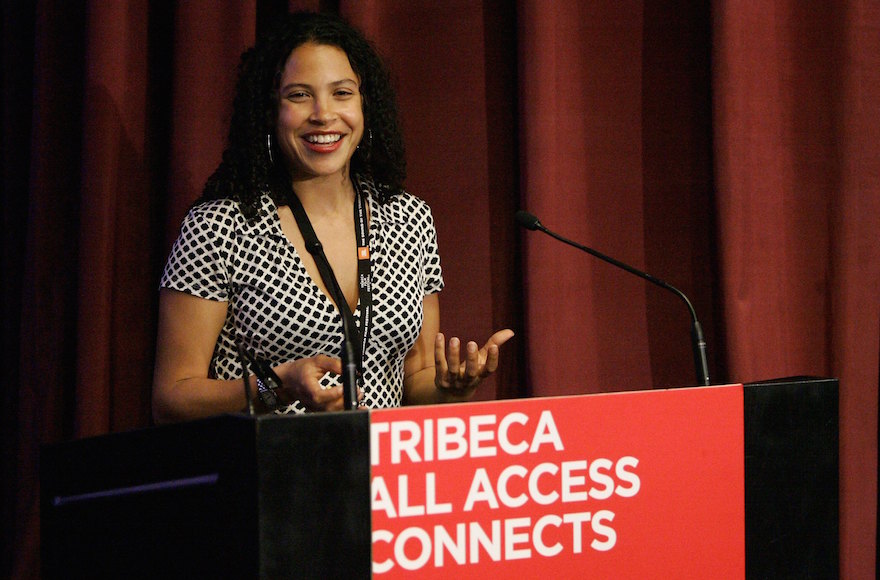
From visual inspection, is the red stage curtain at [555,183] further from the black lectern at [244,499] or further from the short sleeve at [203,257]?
the black lectern at [244,499]

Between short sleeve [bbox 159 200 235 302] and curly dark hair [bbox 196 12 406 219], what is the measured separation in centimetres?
6

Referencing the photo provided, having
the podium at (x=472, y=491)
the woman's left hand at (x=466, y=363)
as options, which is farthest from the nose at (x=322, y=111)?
the podium at (x=472, y=491)

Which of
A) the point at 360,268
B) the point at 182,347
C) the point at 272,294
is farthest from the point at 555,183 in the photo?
the point at 182,347

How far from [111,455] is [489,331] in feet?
4.57

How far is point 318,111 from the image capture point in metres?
1.84

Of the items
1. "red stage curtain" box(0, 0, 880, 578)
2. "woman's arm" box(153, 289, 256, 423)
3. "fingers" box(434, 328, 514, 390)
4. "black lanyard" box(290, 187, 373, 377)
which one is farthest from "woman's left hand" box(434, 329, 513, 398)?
"red stage curtain" box(0, 0, 880, 578)

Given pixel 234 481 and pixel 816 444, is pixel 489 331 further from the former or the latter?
pixel 234 481

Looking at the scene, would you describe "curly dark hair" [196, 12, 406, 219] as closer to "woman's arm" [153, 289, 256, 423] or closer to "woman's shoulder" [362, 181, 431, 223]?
"woman's shoulder" [362, 181, 431, 223]

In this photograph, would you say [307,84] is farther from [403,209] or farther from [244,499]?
[244,499]

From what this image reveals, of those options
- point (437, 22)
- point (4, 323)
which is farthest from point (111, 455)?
point (437, 22)

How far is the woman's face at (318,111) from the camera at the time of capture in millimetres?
1843

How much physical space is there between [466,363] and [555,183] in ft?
3.25

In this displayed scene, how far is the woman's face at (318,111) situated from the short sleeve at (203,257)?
19 cm

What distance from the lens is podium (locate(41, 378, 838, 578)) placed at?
3.60 feet
